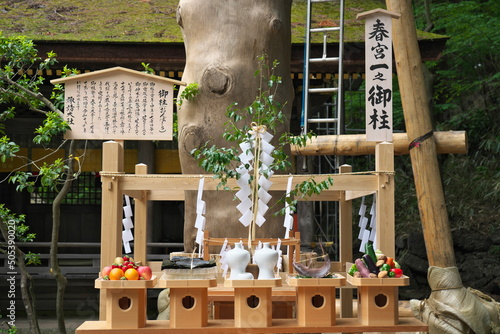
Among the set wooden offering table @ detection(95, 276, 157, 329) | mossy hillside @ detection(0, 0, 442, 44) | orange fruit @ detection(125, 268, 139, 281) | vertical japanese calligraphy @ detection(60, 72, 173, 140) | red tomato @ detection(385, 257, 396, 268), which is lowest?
wooden offering table @ detection(95, 276, 157, 329)

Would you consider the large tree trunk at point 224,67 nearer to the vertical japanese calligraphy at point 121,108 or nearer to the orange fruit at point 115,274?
the vertical japanese calligraphy at point 121,108

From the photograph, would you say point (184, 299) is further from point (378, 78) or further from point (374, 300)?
point (378, 78)

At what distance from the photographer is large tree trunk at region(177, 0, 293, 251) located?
4328 mm

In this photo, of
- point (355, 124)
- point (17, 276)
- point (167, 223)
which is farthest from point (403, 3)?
point (355, 124)

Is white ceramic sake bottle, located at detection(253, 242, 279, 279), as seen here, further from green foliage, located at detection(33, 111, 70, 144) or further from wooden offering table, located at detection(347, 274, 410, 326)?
green foliage, located at detection(33, 111, 70, 144)

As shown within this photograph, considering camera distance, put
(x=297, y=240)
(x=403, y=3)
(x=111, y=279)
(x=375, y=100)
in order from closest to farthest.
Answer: (x=111, y=279), (x=297, y=240), (x=375, y=100), (x=403, y=3)

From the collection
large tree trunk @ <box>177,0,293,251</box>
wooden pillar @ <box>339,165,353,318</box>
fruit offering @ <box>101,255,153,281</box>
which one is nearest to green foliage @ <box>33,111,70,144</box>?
large tree trunk @ <box>177,0,293,251</box>

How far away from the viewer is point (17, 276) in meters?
8.92

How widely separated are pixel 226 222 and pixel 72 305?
19.1ft

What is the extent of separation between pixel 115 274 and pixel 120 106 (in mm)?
1109

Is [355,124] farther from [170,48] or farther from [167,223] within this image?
[170,48]

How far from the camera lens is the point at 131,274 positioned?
2838mm

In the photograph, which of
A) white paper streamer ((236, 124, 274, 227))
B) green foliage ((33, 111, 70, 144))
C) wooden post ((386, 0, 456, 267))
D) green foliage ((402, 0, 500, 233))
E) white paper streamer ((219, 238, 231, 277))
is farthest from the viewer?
green foliage ((402, 0, 500, 233))

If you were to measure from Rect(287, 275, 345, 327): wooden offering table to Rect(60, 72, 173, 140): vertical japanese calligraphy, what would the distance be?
1214 millimetres
